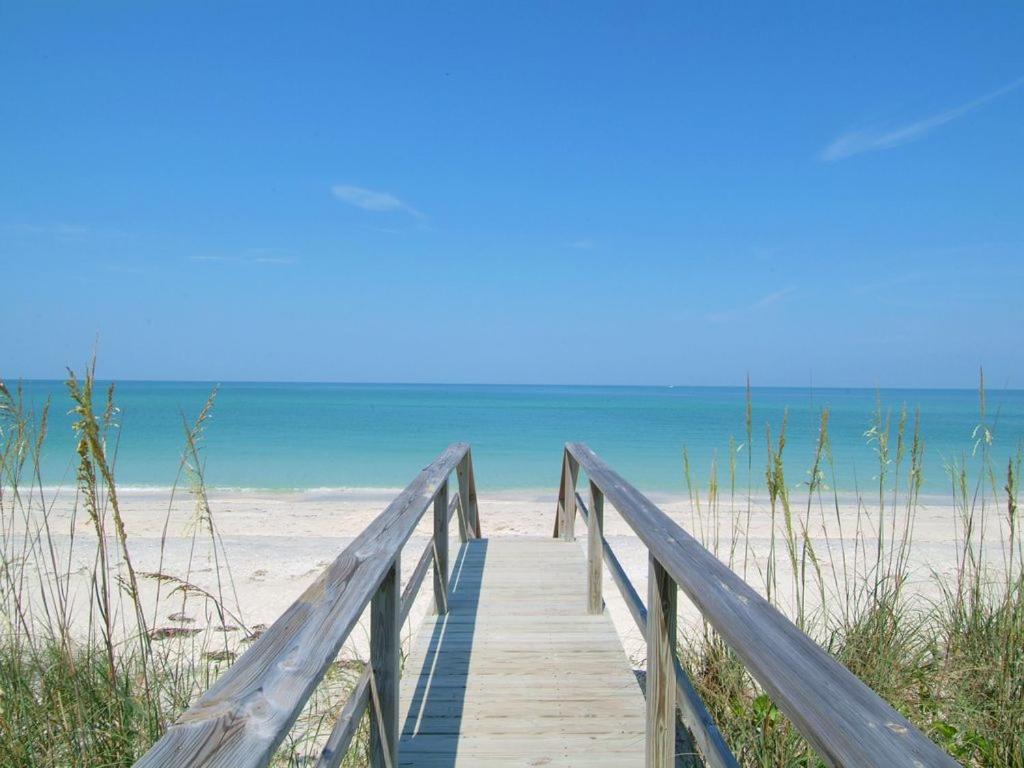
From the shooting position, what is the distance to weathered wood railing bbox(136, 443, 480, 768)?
0.87 m

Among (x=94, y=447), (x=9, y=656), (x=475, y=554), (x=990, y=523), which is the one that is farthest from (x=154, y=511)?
(x=990, y=523)

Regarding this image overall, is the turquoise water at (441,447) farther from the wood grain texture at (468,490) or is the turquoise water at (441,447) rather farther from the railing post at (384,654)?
the railing post at (384,654)

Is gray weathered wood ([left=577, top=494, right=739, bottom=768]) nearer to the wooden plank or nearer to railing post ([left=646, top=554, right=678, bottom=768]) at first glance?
railing post ([left=646, top=554, right=678, bottom=768])

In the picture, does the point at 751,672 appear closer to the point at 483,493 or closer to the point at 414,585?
the point at 414,585

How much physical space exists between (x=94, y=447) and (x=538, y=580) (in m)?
3.06

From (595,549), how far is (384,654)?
1904 millimetres

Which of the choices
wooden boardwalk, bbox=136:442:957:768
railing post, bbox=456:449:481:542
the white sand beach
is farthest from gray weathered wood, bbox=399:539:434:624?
railing post, bbox=456:449:481:542

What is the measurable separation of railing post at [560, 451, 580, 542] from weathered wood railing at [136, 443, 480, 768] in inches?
110

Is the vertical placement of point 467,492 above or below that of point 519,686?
above

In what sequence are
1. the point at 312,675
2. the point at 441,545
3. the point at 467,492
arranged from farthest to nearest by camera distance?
1. the point at 467,492
2. the point at 441,545
3. the point at 312,675

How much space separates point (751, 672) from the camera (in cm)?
113

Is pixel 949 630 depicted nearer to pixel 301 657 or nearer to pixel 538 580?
pixel 538 580

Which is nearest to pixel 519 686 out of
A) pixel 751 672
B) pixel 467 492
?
pixel 751 672

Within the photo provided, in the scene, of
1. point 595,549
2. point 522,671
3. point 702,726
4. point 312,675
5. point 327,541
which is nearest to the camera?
point 312,675
